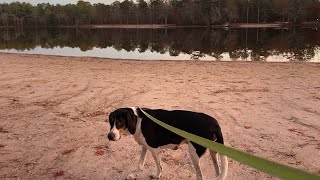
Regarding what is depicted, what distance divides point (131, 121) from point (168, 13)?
12816 centimetres

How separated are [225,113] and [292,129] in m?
1.76

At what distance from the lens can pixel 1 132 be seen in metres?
7.20

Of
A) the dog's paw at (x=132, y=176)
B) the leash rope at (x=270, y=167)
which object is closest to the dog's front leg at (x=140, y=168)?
the dog's paw at (x=132, y=176)

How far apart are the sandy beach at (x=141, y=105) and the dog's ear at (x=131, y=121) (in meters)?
1.09

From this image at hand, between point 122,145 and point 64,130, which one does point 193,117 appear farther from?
point 64,130

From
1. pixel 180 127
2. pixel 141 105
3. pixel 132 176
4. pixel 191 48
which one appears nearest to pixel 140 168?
pixel 132 176

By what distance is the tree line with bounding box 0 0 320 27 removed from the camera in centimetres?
10756

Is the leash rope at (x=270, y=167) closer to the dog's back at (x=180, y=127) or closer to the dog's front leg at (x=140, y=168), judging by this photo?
the dog's back at (x=180, y=127)

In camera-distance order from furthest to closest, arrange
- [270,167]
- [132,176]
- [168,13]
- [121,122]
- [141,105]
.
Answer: [168,13], [141,105], [132,176], [121,122], [270,167]

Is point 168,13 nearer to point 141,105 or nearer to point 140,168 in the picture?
point 141,105

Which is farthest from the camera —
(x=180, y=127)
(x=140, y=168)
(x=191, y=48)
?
(x=191, y=48)

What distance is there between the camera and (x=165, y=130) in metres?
4.60

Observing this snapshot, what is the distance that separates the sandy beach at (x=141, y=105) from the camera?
5.50m

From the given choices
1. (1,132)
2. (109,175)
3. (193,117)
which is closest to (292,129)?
(193,117)
